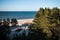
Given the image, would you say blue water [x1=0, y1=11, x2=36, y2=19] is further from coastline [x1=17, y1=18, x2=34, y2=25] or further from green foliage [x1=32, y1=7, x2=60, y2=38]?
green foliage [x1=32, y1=7, x2=60, y2=38]

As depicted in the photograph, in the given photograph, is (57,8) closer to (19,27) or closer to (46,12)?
(46,12)

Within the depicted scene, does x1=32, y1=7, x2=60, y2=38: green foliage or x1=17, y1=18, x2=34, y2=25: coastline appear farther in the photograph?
x1=17, y1=18, x2=34, y2=25: coastline

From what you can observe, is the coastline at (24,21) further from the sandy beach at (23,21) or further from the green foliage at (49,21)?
the green foliage at (49,21)

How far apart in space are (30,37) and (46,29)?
11.4 inches

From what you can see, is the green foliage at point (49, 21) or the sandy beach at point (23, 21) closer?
the green foliage at point (49, 21)

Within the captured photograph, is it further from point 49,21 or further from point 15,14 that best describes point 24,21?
point 49,21

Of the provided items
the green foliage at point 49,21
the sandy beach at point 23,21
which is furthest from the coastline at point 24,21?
the green foliage at point 49,21

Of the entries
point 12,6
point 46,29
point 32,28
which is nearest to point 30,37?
point 32,28

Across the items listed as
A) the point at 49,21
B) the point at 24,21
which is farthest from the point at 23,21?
the point at 49,21

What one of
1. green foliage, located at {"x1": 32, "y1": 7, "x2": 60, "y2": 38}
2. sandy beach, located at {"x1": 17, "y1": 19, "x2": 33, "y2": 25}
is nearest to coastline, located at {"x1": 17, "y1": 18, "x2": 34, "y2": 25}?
sandy beach, located at {"x1": 17, "y1": 19, "x2": 33, "y2": 25}

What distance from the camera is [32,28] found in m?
2.19

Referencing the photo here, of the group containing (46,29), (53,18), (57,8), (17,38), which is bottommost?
(17,38)

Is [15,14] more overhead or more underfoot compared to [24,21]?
more overhead

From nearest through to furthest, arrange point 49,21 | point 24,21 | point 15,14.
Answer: point 49,21 → point 24,21 → point 15,14
